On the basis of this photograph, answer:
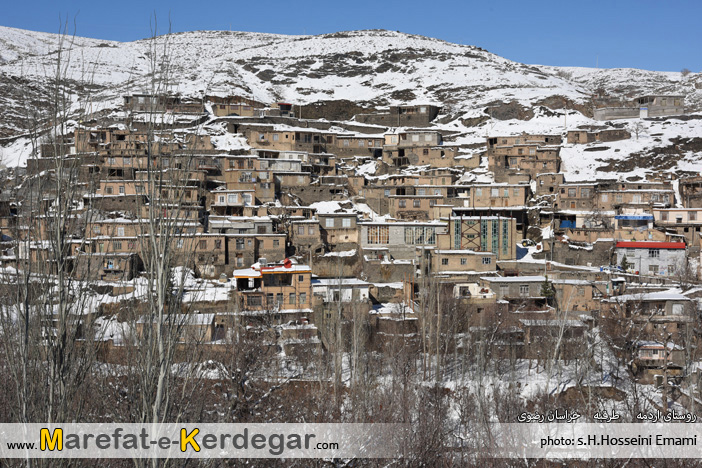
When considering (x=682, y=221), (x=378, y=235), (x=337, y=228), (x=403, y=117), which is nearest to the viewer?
(x=378, y=235)

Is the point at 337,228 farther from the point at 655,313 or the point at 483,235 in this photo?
the point at 655,313

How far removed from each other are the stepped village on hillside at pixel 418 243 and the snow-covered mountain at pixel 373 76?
11.0 metres

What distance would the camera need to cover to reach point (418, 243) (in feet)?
104

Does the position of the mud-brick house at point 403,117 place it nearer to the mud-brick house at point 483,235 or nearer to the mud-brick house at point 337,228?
the mud-brick house at point 337,228

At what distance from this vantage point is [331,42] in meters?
97.5

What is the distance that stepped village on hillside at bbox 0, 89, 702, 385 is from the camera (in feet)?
77.7

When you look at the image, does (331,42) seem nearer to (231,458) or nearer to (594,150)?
(594,150)

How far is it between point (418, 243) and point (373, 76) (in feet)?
170

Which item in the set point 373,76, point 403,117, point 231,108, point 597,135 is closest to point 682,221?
point 597,135

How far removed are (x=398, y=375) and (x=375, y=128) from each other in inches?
1502

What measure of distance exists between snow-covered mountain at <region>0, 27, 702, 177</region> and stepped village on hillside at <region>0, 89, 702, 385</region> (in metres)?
11.0

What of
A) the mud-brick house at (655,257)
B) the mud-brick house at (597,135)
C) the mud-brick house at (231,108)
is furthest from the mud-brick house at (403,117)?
the mud-brick house at (655,257)

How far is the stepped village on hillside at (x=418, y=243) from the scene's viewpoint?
2369 cm

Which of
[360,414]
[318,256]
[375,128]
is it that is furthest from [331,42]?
[360,414]
